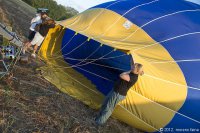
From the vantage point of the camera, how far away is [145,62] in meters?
6.86

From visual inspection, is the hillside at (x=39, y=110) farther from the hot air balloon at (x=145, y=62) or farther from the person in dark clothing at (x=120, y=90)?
the hot air balloon at (x=145, y=62)

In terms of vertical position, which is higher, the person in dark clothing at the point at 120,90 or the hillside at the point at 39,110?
the person in dark clothing at the point at 120,90

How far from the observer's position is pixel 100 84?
29.1ft

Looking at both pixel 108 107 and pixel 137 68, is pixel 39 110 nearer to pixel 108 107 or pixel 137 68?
pixel 108 107

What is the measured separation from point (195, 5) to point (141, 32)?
5.66 ft

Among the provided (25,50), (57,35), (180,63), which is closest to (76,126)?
(180,63)

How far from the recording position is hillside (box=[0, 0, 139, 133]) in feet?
18.9

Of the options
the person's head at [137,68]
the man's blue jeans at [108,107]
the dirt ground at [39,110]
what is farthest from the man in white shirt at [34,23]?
the person's head at [137,68]

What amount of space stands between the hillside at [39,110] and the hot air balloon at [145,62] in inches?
13.0

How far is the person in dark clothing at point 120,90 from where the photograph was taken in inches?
258

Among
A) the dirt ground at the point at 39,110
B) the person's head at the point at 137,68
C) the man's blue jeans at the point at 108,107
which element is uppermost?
the person's head at the point at 137,68

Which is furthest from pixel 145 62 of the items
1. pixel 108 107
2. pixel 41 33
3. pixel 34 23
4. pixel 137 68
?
pixel 34 23

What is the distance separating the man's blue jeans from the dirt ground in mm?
126

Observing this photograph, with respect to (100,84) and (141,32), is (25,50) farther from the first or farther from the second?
(141,32)
